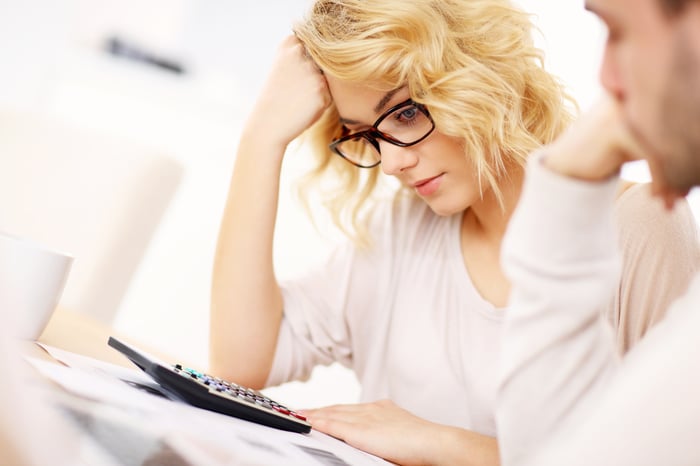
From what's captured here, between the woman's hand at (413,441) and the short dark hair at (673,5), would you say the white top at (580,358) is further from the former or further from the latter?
the woman's hand at (413,441)

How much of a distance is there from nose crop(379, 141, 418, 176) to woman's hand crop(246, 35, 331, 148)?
0.60ft

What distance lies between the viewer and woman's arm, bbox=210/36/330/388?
123cm

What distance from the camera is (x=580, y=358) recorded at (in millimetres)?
505

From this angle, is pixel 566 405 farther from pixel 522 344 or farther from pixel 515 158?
pixel 515 158

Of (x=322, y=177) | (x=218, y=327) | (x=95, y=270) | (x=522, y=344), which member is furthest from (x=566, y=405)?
(x=95, y=270)

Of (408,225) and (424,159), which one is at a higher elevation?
(424,159)

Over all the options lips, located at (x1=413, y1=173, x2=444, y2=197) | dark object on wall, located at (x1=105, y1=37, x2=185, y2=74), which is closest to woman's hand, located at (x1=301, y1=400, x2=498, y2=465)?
lips, located at (x1=413, y1=173, x2=444, y2=197)

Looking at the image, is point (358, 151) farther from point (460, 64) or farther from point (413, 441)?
point (413, 441)

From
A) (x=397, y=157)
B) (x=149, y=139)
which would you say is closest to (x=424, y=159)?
(x=397, y=157)

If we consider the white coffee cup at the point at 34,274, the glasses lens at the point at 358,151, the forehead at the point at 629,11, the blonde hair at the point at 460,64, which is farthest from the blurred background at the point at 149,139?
the forehead at the point at 629,11

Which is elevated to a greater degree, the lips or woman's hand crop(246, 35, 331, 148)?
woman's hand crop(246, 35, 331, 148)

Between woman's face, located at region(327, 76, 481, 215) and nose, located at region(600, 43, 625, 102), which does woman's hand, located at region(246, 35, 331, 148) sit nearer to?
woman's face, located at region(327, 76, 481, 215)

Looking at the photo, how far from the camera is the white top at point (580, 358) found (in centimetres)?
43

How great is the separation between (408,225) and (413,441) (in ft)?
1.87
